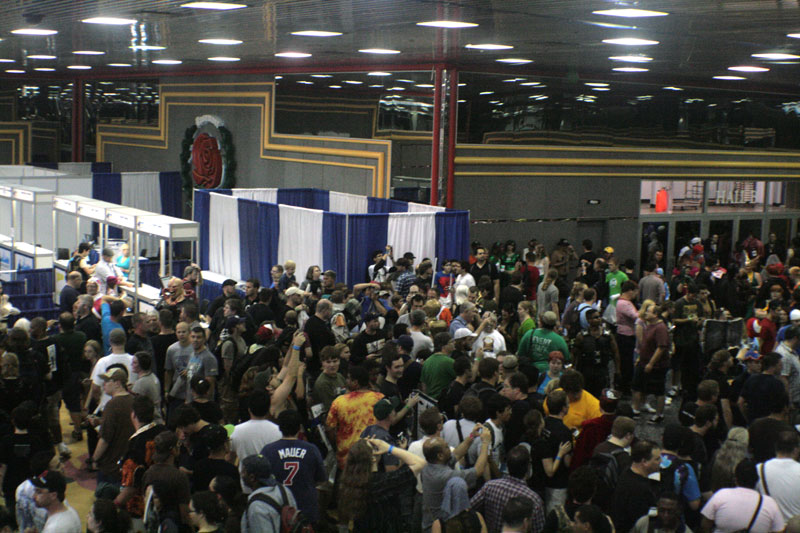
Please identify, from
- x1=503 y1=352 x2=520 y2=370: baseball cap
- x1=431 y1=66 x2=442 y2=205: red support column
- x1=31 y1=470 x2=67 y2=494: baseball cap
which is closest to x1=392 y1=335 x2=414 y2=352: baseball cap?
x1=503 y1=352 x2=520 y2=370: baseball cap

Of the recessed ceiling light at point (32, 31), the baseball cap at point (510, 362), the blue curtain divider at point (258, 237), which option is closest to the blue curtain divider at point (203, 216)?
the blue curtain divider at point (258, 237)

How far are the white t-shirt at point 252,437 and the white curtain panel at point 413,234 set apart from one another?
8.62 m

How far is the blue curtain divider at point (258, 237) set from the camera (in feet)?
51.1

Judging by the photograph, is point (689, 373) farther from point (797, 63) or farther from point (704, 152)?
point (704, 152)

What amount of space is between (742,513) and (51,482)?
3.91 metres

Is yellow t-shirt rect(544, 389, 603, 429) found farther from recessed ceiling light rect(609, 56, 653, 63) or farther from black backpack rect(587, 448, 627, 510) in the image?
recessed ceiling light rect(609, 56, 653, 63)

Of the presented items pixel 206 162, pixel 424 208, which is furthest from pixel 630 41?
pixel 206 162

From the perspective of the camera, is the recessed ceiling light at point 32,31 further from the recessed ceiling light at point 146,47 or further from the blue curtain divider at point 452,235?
the blue curtain divider at point 452,235

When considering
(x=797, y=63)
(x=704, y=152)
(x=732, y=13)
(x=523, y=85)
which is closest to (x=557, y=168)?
(x=523, y=85)

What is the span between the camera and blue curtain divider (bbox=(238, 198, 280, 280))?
613 inches

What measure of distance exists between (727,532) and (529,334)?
3511 mm

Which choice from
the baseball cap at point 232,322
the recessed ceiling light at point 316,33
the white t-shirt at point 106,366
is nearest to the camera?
the white t-shirt at point 106,366

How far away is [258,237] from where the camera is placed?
15883mm

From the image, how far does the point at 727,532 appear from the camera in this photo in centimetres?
529
